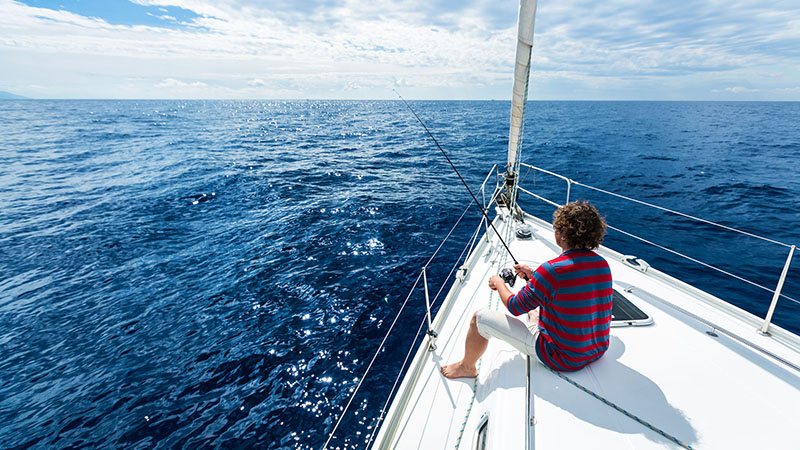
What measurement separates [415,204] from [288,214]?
183 inches

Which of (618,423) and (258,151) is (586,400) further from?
(258,151)

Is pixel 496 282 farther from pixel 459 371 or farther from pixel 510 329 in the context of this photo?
pixel 459 371

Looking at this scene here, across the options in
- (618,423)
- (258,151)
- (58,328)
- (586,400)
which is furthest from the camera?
(258,151)

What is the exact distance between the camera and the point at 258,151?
22250mm

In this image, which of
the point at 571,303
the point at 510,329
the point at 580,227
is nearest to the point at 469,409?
the point at 510,329

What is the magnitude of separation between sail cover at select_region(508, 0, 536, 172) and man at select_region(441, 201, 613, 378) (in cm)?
319

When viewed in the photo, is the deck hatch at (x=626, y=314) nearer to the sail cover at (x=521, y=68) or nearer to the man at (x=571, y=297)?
the man at (x=571, y=297)

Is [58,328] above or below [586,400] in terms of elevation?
below

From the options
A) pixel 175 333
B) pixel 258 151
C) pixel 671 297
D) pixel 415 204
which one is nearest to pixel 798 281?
pixel 671 297

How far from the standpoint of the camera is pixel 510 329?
2.47 m

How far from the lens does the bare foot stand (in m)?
2.76

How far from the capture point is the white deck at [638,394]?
→ 200cm

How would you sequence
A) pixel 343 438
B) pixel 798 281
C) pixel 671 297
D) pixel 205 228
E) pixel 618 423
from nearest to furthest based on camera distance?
pixel 618 423, pixel 671 297, pixel 343 438, pixel 798 281, pixel 205 228

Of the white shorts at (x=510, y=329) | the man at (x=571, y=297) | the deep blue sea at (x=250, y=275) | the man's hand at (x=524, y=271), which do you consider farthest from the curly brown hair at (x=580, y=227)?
the deep blue sea at (x=250, y=275)
